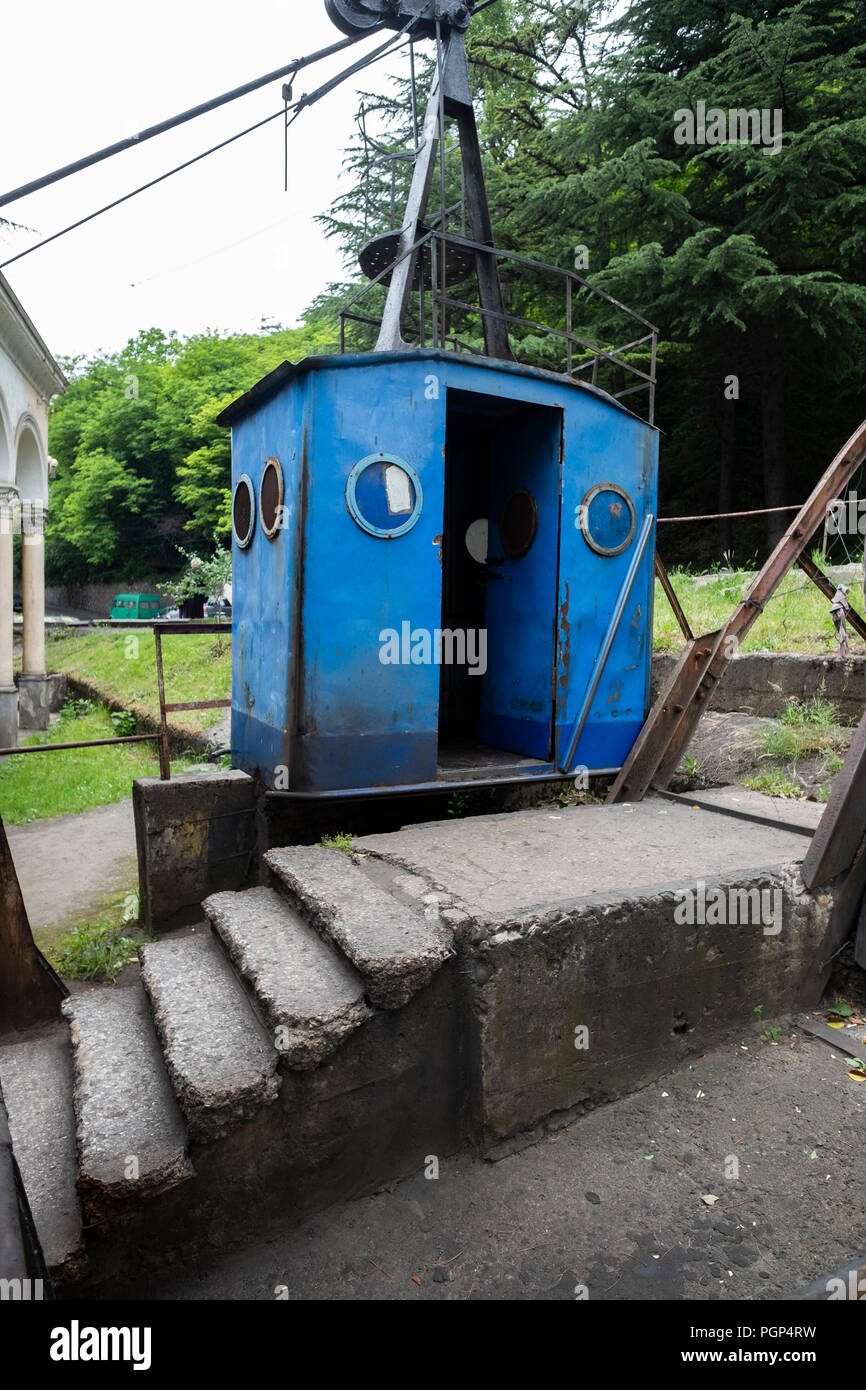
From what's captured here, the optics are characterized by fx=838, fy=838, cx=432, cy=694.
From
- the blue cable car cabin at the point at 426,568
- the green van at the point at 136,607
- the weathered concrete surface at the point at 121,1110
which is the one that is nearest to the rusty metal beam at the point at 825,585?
the blue cable car cabin at the point at 426,568

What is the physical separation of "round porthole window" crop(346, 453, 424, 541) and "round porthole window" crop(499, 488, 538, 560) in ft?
3.95

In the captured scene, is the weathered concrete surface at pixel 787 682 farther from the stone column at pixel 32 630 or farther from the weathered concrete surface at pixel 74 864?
the stone column at pixel 32 630

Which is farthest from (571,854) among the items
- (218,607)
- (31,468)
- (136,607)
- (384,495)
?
(136,607)

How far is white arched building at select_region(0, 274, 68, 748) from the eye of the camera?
13055 mm

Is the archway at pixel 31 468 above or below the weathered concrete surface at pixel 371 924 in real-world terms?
above

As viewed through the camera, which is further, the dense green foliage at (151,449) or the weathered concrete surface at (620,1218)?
the dense green foliage at (151,449)

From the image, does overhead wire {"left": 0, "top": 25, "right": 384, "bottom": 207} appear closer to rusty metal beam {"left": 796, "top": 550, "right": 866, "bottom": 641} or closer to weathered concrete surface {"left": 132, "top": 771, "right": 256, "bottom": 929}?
weathered concrete surface {"left": 132, "top": 771, "right": 256, "bottom": 929}

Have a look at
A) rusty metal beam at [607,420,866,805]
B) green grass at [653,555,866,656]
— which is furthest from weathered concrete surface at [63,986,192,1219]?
green grass at [653,555,866,656]

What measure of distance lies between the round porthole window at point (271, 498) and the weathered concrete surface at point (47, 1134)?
2816mm

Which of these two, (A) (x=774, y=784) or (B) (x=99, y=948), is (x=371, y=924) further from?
(A) (x=774, y=784)

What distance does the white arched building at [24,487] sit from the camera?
1305cm

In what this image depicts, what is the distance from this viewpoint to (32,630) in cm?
1588

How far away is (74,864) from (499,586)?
414 centimetres
